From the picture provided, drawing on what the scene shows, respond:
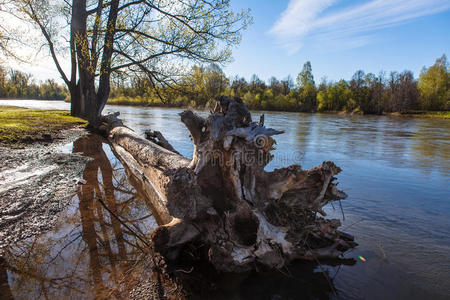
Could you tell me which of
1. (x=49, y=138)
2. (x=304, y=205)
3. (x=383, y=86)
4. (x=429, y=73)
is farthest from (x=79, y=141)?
(x=383, y=86)

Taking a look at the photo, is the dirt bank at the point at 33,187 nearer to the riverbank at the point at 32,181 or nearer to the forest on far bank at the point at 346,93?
the riverbank at the point at 32,181

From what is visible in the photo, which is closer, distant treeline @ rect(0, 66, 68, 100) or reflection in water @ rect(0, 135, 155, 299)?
reflection in water @ rect(0, 135, 155, 299)

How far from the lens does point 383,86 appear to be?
2653 inches

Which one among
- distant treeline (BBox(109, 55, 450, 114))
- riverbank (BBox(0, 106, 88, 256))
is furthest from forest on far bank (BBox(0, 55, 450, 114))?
riverbank (BBox(0, 106, 88, 256))

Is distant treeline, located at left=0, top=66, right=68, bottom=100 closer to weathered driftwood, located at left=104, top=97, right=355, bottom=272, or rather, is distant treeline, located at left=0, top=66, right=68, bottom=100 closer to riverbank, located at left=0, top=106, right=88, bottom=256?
riverbank, located at left=0, top=106, right=88, bottom=256

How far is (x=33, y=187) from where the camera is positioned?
4430 mm

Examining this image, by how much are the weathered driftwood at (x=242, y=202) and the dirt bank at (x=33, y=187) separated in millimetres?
1876

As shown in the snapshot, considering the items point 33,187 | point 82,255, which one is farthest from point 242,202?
point 33,187

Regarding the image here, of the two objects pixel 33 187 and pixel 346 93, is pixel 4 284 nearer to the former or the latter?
pixel 33 187

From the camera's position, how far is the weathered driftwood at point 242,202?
2.54 metres

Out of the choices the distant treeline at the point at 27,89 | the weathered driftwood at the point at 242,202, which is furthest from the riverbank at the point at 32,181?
the distant treeline at the point at 27,89

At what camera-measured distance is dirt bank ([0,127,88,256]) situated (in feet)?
10.6

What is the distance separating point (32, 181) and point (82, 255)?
2.87 m

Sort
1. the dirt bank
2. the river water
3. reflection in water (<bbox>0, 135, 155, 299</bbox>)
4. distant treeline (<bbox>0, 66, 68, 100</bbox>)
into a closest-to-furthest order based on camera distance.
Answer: reflection in water (<bbox>0, 135, 155, 299</bbox>), the river water, the dirt bank, distant treeline (<bbox>0, 66, 68, 100</bbox>)
